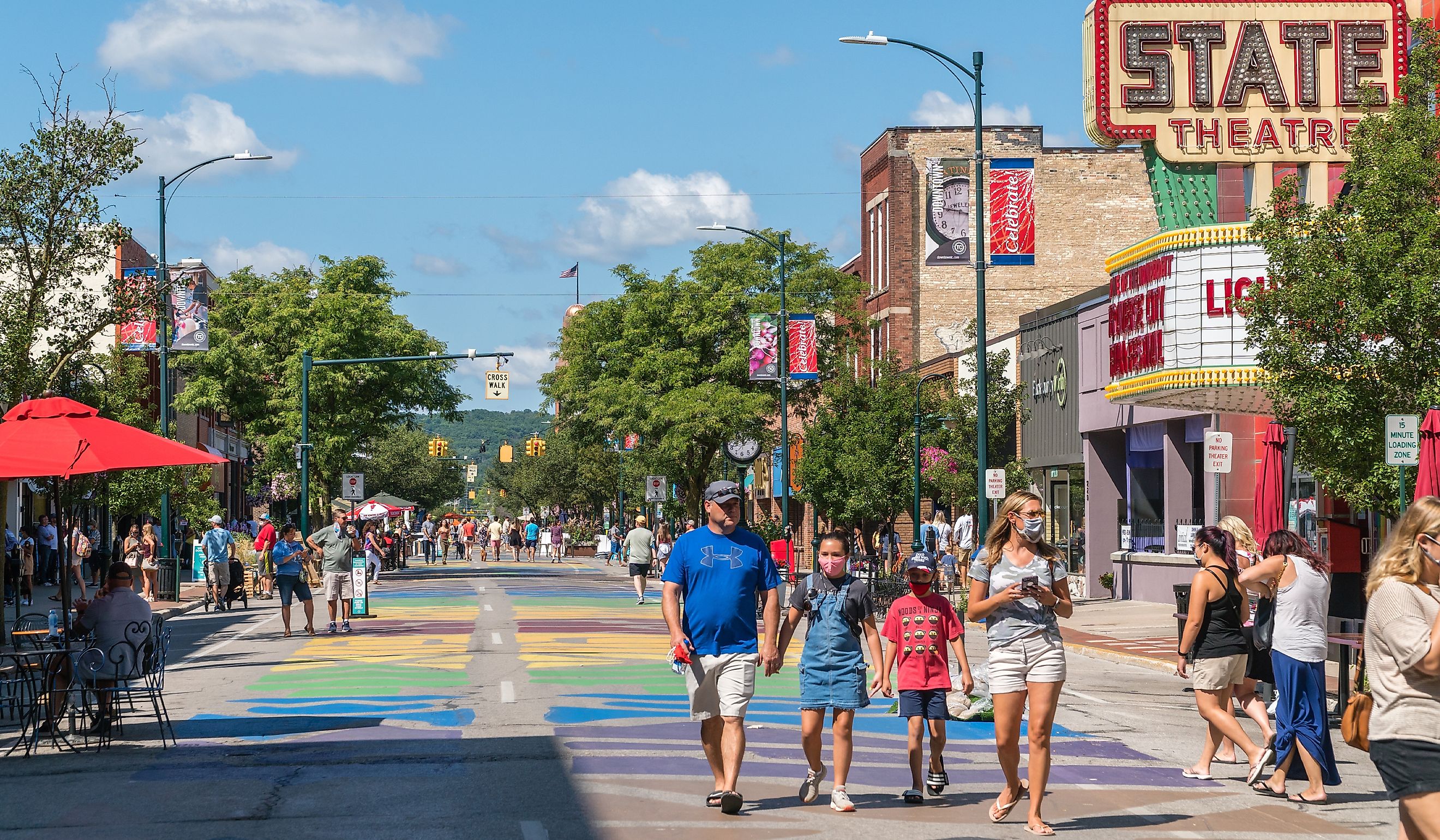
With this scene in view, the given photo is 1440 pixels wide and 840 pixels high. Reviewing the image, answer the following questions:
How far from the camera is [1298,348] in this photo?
57.8 feet

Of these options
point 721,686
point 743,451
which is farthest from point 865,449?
point 721,686

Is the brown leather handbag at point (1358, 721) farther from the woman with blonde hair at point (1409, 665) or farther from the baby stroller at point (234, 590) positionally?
the baby stroller at point (234, 590)

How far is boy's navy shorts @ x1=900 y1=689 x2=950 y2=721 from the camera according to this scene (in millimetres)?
10203

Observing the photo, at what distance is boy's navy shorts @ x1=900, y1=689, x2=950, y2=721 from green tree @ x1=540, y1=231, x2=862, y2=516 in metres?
37.7

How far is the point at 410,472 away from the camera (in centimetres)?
12469

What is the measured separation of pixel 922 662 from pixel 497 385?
5720 centimetres

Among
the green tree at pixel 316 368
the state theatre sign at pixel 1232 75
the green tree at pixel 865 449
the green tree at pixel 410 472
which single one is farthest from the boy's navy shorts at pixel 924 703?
the green tree at pixel 410 472

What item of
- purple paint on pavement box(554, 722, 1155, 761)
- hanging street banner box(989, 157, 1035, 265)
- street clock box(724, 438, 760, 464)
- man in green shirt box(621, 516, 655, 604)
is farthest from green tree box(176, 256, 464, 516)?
purple paint on pavement box(554, 722, 1155, 761)

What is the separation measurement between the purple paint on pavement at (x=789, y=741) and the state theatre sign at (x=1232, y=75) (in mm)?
16398

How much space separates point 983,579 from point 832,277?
139ft

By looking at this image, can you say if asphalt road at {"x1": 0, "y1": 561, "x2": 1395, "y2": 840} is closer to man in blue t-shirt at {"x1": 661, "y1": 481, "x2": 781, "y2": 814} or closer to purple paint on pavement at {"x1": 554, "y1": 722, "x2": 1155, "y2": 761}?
purple paint on pavement at {"x1": 554, "y1": 722, "x2": 1155, "y2": 761}

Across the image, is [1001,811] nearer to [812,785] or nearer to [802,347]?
[812,785]

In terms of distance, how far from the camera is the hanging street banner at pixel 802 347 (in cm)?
4100

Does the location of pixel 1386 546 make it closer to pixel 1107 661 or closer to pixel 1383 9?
pixel 1107 661
